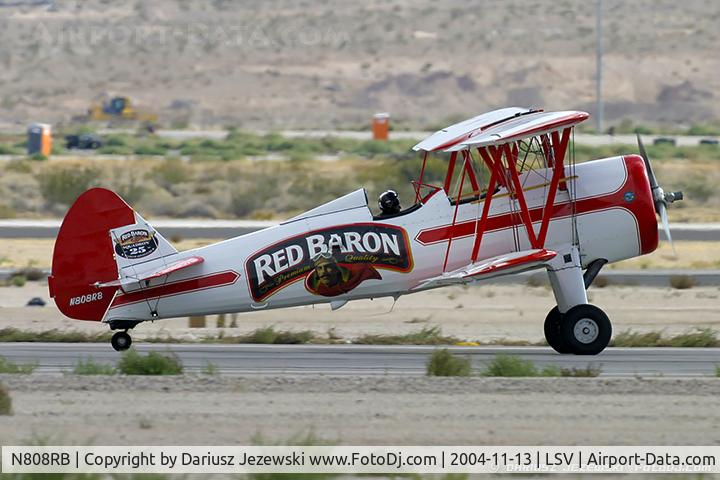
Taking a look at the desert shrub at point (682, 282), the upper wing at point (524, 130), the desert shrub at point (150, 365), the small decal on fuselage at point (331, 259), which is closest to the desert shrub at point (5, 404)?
the desert shrub at point (150, 365)

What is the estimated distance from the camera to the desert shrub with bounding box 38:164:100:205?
150 feet

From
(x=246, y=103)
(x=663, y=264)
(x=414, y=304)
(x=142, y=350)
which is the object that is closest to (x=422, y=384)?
(x=142, y=350)

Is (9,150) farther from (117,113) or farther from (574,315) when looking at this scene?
(574,315)

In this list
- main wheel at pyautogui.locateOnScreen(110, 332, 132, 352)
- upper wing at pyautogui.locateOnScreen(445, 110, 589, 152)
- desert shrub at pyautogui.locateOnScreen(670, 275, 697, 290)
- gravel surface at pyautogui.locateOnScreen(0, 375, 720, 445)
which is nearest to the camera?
gravel surface at pyautogui.locateOnScreen(0, 375, 720, 445)

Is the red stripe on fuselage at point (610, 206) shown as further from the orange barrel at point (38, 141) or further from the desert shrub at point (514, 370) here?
the orange barrel at point (38, 141)

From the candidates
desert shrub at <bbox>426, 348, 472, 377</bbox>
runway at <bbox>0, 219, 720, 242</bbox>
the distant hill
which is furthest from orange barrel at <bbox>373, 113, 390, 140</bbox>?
desert shrub at <bbox>426, 348, 472, 377</bbox>

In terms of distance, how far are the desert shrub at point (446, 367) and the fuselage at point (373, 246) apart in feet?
7.18

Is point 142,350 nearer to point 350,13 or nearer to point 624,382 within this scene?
point 624,382

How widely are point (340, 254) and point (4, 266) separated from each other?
54.8 ft

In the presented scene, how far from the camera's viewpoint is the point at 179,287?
17.3 meters

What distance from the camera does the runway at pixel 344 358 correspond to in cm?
1609

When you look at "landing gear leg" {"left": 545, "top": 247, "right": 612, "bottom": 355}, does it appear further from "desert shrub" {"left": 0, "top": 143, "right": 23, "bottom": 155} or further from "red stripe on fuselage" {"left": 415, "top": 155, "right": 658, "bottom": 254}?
"desert shrub" {"left": 0, "top": 143, "right": 23, "bottom": 155}

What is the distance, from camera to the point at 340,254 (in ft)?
56.6

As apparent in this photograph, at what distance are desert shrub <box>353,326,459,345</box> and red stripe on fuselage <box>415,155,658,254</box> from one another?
2.46m
